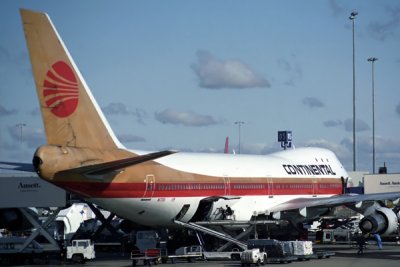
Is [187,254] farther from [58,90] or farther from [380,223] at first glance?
[58,90]

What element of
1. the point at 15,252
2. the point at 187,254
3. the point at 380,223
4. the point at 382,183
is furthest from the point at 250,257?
the point at 382,183

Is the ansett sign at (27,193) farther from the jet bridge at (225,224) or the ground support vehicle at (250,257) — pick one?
the ground support vehicle at (250,257)

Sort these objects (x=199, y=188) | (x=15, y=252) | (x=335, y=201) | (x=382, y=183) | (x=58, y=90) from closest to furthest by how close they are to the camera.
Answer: (x=58, y=90)
(x=15, y=252)
(x=199, y=188)
(x=335, y=201)
(x=382, y=183)

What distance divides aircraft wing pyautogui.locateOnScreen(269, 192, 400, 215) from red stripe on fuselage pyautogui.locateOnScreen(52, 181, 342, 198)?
116 cm

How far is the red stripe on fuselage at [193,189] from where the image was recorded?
120ft

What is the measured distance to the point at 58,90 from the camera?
1435 inches

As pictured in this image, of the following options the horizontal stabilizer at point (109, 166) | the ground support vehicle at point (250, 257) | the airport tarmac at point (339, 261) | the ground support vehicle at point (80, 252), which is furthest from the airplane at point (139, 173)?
the ground support vehicle at point (250, 257)

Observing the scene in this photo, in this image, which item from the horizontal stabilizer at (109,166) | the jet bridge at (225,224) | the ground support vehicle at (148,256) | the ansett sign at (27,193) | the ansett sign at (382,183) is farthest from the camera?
the ansett sign at (382,183)

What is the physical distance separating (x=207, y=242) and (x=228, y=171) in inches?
184

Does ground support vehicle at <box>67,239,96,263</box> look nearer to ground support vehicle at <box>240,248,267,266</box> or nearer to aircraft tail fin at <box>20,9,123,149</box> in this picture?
aircraft tail fin at <box>20,9,123,149</box>

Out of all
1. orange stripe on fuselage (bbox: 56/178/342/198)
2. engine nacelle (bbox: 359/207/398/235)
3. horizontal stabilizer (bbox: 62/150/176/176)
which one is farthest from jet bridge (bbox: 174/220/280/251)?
horizontal stabilizer (bbox: 62/150/176/176)

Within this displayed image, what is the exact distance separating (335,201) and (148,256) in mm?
13279

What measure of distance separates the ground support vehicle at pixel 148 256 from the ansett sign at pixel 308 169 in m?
15.2

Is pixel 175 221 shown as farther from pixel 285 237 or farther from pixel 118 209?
pixel 285 237
